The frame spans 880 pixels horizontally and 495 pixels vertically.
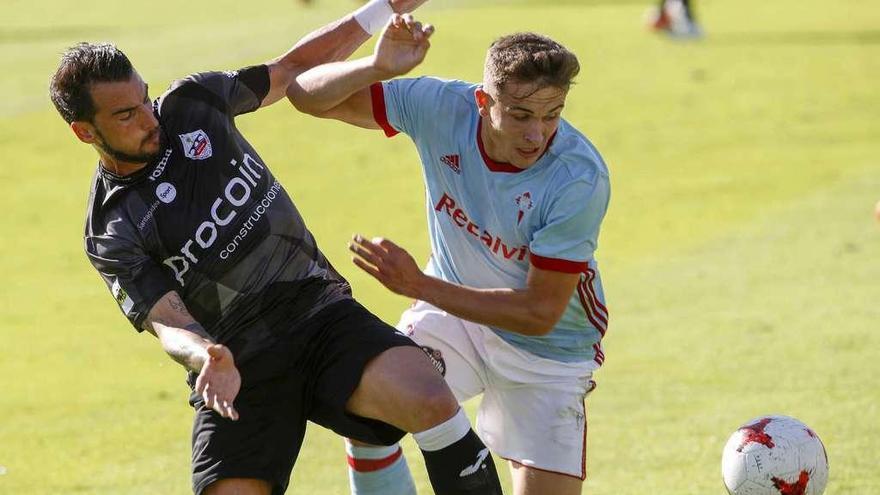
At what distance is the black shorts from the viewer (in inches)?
249

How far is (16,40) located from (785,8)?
14.1m

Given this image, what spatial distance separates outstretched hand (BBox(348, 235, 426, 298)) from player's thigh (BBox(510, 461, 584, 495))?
4.19 feet

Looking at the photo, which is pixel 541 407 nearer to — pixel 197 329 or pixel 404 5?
pixel 197 329

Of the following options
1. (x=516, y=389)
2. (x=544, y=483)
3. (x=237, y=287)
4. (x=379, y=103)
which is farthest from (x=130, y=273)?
(x=544, y=483)

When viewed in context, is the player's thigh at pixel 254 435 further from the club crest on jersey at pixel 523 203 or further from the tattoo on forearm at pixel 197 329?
the club crest on jersey at pixel 523 203

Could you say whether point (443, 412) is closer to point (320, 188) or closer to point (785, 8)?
point (320, 188)

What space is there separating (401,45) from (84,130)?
1360 mm

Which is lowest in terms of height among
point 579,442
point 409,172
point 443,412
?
point 409,172

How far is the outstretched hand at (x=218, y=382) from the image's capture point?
5.62m

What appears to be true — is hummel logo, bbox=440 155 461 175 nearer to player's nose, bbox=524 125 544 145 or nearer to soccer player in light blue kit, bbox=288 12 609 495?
soccer player in light blue kit, bbox=288 12 609 495

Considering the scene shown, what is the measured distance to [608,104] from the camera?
20.5 m

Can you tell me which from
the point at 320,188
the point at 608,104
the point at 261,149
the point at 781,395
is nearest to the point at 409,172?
the point at 320,188

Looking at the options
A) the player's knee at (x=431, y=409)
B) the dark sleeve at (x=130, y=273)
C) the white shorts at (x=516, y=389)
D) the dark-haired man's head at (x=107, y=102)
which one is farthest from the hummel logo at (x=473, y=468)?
the dark-haired man's head at (x=107, y=102)

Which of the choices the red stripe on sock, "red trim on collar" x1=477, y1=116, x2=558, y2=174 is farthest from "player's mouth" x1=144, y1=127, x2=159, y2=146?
the red stripe on sock
